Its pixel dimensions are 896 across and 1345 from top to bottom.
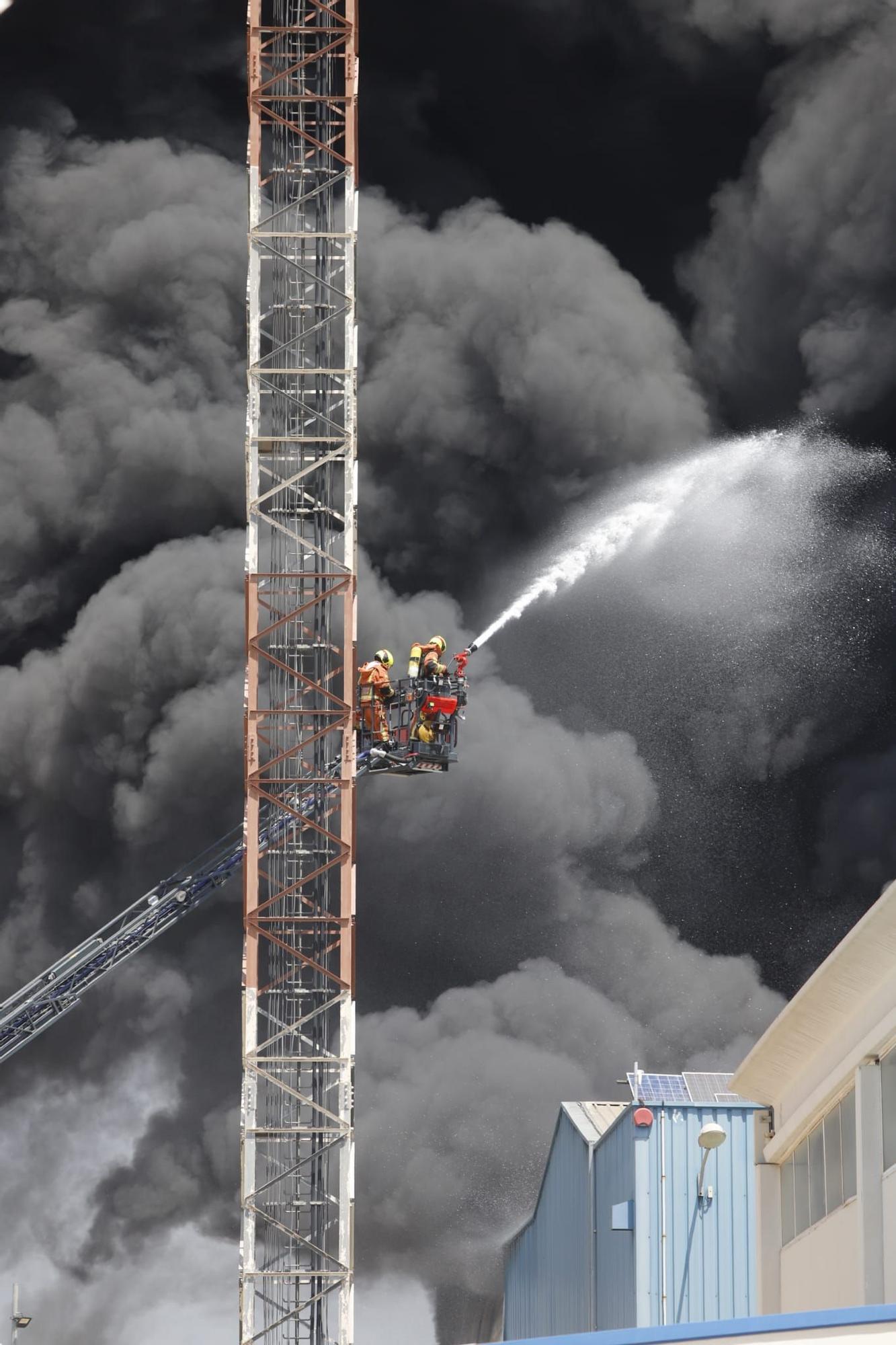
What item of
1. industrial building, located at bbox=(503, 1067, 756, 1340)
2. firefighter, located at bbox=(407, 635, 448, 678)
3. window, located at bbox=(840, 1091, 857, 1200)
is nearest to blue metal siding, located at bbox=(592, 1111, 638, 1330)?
industrial building, located at bbox=(503, 1067, 756, 1340)

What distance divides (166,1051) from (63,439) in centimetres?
2652

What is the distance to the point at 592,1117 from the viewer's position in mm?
47875

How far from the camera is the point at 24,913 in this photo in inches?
3428

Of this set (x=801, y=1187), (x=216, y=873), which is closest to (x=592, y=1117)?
(x=801, y=1187)

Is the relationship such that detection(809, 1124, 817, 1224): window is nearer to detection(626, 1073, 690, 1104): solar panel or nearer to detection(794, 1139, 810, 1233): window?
detection(794, 1139, 810, 1233): window

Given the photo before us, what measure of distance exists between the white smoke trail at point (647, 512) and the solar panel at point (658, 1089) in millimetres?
47231

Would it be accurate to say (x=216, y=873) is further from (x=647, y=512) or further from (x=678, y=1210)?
(x=647, y=512)

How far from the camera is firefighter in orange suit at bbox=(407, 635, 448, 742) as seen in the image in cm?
5331

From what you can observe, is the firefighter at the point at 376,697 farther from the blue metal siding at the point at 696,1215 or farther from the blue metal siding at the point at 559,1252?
the blue metal siding at the point at 696,1215

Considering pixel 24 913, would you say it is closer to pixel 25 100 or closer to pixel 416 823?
pixel 416 823

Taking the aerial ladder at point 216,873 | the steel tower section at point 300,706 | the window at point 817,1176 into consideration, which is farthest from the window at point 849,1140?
the steel tower section at point 300,706

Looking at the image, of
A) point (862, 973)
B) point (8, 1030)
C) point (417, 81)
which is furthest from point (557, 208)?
point (862, 973)

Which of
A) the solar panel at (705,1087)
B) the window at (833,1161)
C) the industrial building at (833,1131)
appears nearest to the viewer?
the industrial building at (833,1131)

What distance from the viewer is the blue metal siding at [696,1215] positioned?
132 feet
